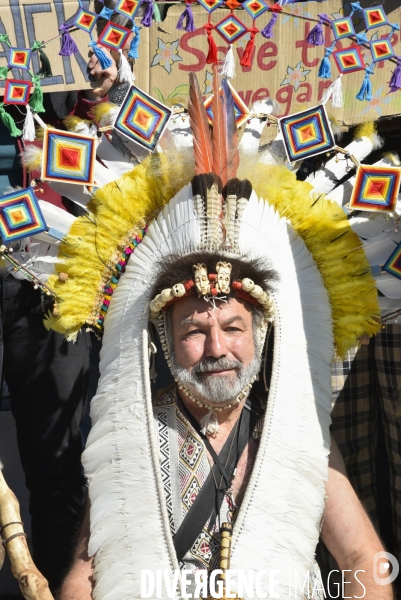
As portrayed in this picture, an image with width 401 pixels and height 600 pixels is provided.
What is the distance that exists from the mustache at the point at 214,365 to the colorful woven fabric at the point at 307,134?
0.89 meters

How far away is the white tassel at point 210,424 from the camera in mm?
3010

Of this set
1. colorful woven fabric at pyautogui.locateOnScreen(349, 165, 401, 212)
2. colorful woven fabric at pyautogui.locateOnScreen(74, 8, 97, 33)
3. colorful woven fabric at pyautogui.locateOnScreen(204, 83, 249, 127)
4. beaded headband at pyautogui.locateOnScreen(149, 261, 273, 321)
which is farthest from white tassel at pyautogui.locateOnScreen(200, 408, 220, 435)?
colorful woven fabric at pyautogui.locateOnScreen(74, 8, 97, 33)

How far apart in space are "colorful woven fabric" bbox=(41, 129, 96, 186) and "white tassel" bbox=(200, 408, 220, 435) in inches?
40.3

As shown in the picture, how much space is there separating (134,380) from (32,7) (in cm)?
189

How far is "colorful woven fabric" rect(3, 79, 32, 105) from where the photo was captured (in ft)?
10.3

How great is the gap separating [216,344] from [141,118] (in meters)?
0.97

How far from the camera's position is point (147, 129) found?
318cm

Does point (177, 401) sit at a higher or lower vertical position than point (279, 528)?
higher

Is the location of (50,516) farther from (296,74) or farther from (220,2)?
(296,74)

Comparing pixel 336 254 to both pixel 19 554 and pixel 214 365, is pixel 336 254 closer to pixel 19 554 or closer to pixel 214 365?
pixel 214 365

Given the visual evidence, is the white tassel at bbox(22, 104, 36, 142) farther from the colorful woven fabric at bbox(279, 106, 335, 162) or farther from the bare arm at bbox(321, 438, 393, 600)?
the bare arm at bbox(321, 438, 393, 600)

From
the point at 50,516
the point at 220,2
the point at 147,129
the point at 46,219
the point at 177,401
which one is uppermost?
the point at 220,2

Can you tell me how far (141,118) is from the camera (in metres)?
3.17

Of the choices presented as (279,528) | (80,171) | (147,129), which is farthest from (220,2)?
(279,528)
